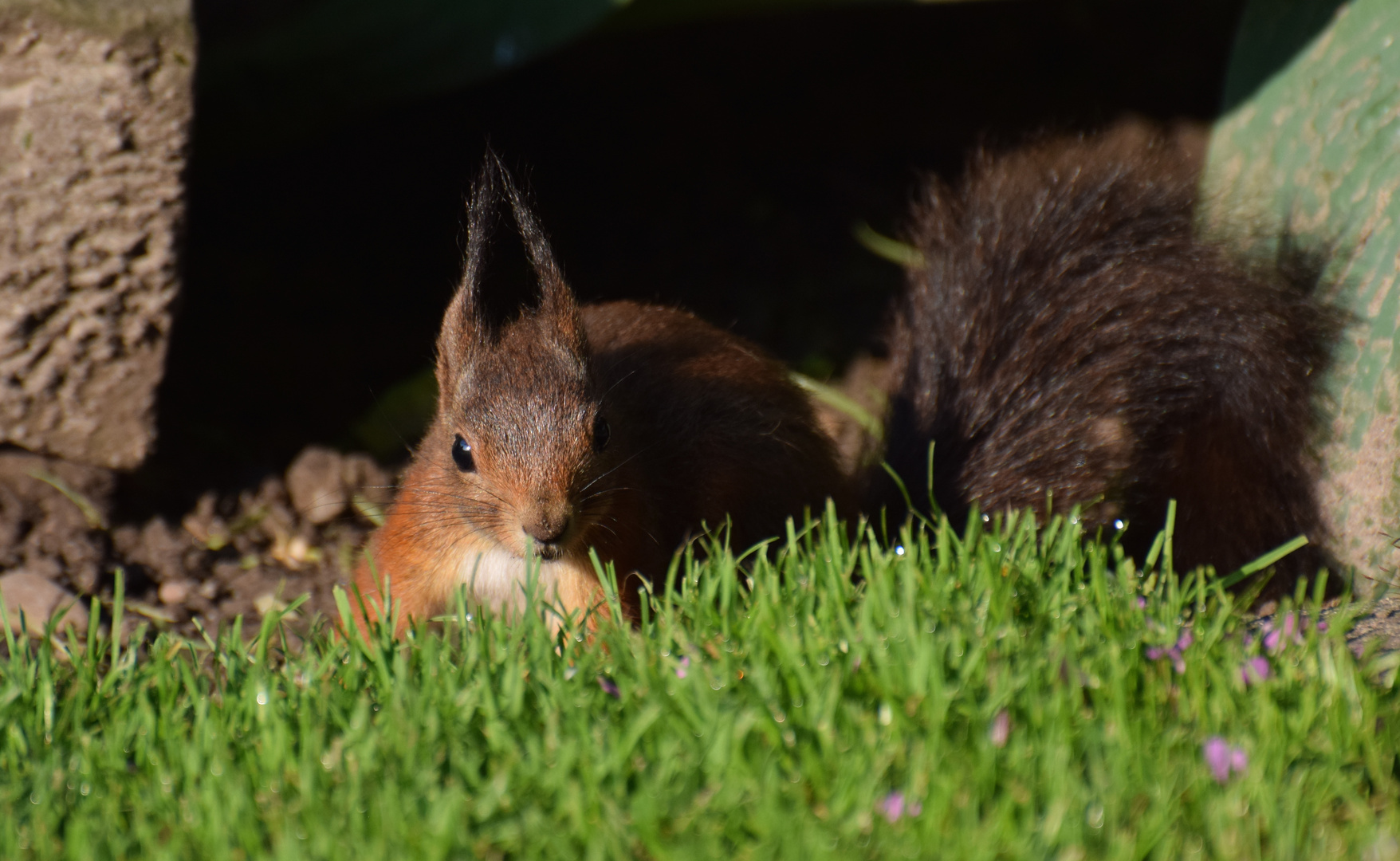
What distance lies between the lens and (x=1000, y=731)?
1.93 m

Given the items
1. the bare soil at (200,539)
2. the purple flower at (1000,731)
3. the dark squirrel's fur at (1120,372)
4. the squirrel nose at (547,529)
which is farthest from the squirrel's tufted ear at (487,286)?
the purple flower at (1000,731)

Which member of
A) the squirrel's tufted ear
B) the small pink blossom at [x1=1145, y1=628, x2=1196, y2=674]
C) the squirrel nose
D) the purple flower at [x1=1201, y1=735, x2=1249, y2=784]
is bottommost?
the small pink blossom at [x1=1145, y1=628, x2=1196, y2=674]

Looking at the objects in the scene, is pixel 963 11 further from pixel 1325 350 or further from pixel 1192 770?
pixel 1192 770

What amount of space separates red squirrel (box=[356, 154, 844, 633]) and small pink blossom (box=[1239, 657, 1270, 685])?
118 cm

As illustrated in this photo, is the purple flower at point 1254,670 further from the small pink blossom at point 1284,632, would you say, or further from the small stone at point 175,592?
the small stone at point 175,592

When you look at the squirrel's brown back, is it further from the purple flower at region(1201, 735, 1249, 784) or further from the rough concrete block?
the purple flower at region(1201, 735, 1249, 784)

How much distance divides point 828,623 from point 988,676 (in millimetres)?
355

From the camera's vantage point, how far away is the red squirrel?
9.08ft

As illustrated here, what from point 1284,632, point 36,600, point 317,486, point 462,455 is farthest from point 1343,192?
point 36,600

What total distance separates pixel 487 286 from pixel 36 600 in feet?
4.71

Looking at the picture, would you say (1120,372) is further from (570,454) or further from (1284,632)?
(570,454)

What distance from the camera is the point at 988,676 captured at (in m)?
2.06

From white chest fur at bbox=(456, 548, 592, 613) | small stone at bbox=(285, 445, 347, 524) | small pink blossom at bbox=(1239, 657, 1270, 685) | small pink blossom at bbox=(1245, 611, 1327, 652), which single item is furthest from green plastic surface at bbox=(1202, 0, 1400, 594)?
small stone at bbox=(285, 445, 347, 524)

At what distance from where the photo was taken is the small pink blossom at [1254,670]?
2076 millimetres
